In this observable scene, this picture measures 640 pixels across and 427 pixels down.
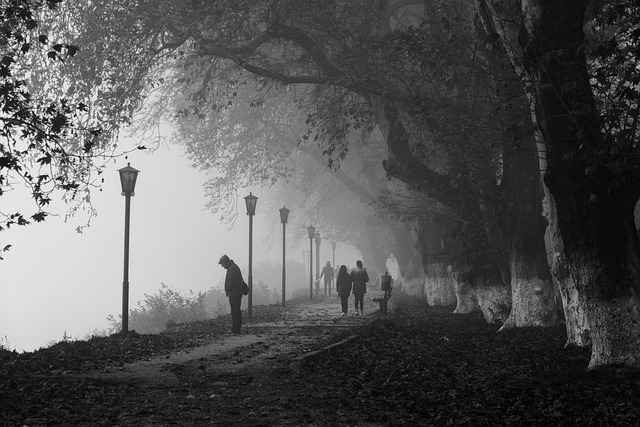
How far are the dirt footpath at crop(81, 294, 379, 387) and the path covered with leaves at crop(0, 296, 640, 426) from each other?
6 centimetres

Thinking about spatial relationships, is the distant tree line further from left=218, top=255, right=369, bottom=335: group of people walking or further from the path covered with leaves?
left=218, top=255, right=369, bottom=335: group of people walking

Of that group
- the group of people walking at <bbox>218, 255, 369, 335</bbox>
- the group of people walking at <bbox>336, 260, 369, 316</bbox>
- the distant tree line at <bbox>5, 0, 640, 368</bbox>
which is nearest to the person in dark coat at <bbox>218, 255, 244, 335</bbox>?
the group of people walking at <bbox>218, 255, 369, 335</bbox>

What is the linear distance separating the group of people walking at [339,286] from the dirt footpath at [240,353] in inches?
24.7

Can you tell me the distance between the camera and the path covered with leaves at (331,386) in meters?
7.84

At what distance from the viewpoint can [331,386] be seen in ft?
33.1

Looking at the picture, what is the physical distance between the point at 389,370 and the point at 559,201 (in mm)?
3672

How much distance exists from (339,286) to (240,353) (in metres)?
13.4

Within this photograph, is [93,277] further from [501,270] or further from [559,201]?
[559,201]

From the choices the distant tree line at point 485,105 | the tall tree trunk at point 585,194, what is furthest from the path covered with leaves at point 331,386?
the distant tree line at point 485,105

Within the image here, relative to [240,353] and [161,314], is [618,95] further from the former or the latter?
[161,314]

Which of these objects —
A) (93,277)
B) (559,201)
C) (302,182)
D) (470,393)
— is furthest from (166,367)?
(93,277)

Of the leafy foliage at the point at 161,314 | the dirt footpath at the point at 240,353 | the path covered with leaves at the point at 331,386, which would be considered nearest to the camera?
the path covered with leaves at the point at 331,386

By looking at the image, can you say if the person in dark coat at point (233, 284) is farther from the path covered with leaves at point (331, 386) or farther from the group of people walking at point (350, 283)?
the group of people walking at point (350, 283)

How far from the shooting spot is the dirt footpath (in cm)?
1111
